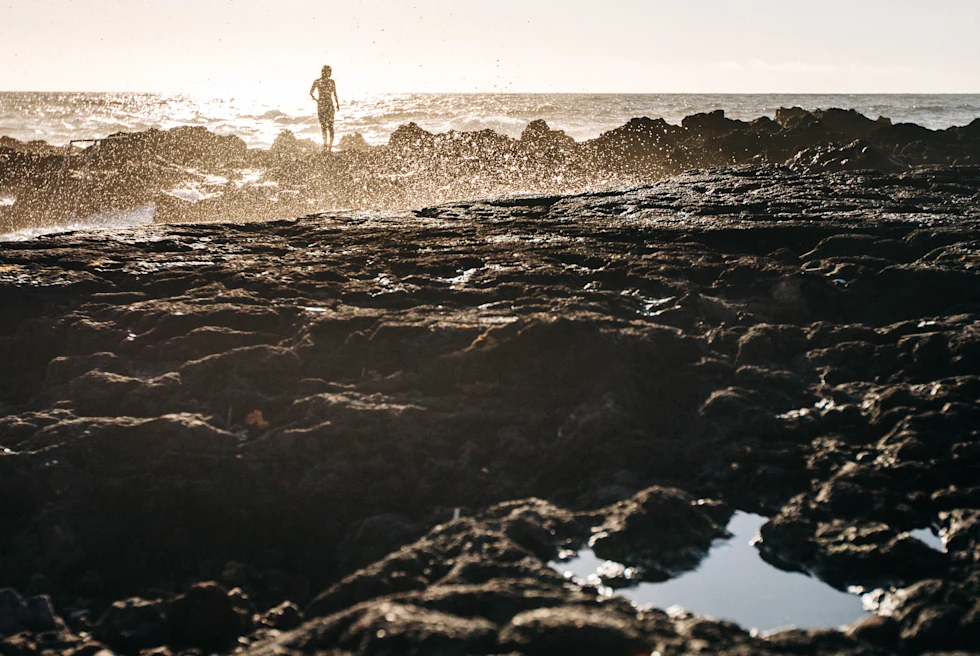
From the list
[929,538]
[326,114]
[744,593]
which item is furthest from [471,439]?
[326,114]

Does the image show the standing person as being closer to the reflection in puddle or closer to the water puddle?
the reflection in puddle

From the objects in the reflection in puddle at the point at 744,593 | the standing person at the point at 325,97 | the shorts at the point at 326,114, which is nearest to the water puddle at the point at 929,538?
the reflection in puddle at the point at 744,593

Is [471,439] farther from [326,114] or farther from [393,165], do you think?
[326,114]

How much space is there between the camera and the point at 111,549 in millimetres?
2873

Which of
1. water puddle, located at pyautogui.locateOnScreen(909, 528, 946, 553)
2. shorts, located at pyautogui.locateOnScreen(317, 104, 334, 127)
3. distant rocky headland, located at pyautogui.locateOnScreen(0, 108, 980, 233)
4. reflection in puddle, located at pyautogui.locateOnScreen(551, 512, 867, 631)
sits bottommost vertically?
reflection in puddle, located at pyautogui.locateOnScreen(551, 512, 867, 631)

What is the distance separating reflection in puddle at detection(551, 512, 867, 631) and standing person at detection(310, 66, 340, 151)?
11407 millimetres

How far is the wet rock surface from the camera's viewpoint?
2418 millimetres

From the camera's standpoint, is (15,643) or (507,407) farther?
(507,407)

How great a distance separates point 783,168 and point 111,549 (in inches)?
290

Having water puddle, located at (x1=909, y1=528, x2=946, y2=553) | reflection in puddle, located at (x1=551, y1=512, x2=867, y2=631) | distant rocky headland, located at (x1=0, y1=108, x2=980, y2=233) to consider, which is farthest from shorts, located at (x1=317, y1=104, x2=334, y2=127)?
water puddle, located at (x1=909, y1=528, x2=946, y2=553)

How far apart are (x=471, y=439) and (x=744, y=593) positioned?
1.18 metres

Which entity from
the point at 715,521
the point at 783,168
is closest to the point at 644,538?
the point at 715,521

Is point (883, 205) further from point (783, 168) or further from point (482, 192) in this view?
point (482, 192)

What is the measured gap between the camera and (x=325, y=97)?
42.5 feet
